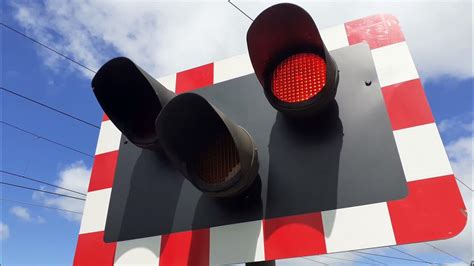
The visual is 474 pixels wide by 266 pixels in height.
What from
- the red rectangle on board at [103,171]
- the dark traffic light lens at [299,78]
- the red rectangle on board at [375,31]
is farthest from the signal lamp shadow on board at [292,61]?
the red rectangle on board at [103,171]

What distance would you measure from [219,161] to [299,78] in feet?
1.06

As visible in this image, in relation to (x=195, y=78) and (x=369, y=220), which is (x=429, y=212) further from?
(x=195, y=78)

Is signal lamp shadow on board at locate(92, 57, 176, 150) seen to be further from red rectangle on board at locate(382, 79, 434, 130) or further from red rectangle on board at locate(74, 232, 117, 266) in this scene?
red rectangle on board at locate(382, 79, 434, 130)

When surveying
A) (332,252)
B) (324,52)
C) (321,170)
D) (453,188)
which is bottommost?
(332,252)

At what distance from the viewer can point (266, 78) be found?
3.02 feet

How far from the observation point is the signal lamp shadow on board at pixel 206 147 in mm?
787

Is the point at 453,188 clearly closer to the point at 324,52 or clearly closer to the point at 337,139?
the point at 337,139

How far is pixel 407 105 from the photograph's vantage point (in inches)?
34.5

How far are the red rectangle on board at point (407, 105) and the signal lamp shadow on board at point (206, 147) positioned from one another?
414mm

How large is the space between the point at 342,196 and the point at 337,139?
16 cm

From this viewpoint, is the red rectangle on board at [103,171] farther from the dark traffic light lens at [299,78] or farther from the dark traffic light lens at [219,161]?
the dark traffic light lens at [299,78]

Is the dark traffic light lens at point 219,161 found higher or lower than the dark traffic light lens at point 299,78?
lower

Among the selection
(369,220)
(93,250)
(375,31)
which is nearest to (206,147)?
(369,220)

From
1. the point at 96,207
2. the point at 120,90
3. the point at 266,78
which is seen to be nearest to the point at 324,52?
the point at 266,78
